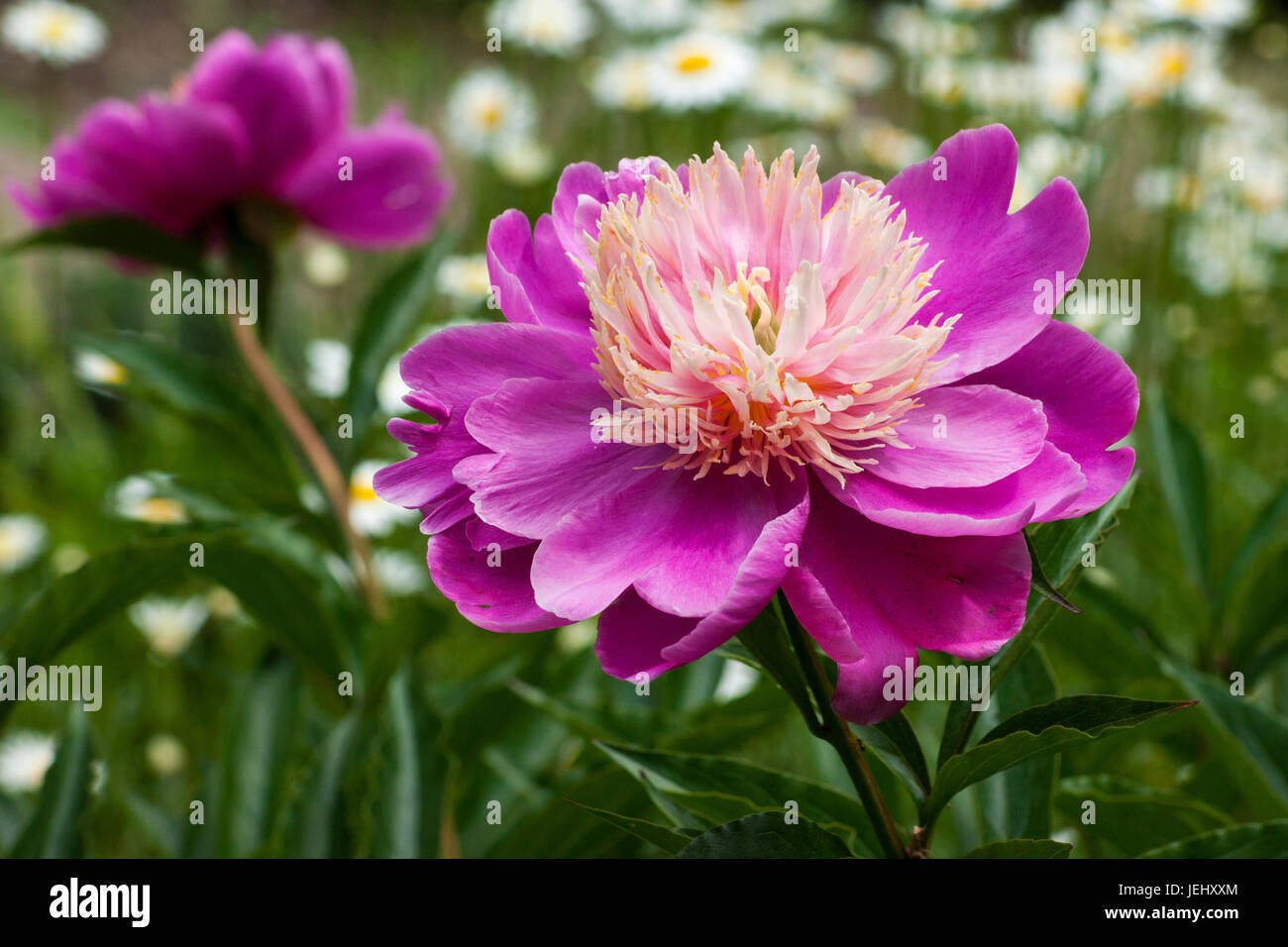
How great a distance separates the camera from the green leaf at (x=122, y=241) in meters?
0.81

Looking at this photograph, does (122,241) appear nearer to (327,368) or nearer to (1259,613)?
(327,368)

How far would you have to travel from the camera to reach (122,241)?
0.82 meters

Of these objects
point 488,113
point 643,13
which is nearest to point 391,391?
point 488,113

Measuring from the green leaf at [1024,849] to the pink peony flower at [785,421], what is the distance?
8 centimetres

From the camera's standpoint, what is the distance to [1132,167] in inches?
94.3

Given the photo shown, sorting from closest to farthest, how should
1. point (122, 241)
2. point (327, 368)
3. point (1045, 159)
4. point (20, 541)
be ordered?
point (122, 241) < point (327, 368) < point (20, 541) < point (1045, 159)

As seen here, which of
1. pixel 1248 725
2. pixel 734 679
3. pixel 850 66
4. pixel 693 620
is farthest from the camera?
pixel 850 66

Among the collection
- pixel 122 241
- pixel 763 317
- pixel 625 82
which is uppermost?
pixel 625 82

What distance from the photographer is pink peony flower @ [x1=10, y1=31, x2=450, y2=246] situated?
83 cm

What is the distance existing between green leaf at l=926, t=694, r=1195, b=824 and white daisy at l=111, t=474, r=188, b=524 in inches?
17.4

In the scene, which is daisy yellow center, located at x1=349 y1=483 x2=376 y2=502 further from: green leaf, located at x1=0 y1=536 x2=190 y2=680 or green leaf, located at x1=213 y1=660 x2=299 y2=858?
green leaf, located at x1=0 y1=536 x2=190 y2=680

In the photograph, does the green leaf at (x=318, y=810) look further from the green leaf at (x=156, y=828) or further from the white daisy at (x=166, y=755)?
the white daisy at (x=166, y=755)

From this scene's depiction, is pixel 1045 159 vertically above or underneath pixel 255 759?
above

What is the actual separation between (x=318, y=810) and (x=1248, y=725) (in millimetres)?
479
